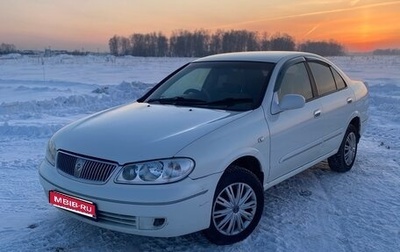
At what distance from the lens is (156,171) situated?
2.89 m

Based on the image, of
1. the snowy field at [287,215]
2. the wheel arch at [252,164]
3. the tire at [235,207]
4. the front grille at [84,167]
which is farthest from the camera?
the wheel arch at [252,164]

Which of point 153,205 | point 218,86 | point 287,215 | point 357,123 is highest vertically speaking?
point 218,86

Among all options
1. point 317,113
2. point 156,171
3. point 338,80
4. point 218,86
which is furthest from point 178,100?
point 338,80

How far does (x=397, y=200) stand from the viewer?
437cm

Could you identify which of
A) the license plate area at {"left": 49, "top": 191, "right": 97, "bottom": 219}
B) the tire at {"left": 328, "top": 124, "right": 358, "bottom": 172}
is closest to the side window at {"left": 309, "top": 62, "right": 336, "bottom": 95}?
the tire at {"left": 328, "top": 124, "right": 358, "bottom": 172}

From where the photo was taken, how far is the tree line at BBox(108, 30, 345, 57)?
86312 millimetres

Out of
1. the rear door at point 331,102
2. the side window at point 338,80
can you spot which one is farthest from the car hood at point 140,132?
the side window at point 338,80

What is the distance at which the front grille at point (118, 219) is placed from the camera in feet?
9.46

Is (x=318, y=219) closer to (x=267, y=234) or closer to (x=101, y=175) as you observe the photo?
(x=267, y=234)

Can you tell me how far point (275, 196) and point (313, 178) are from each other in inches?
36.4

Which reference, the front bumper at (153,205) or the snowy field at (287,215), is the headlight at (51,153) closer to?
the front bumper at (153,205)

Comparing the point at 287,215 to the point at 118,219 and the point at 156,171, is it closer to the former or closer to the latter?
the point at 156,171

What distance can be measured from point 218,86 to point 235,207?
57.3 inches

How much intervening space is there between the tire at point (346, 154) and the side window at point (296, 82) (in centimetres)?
117
